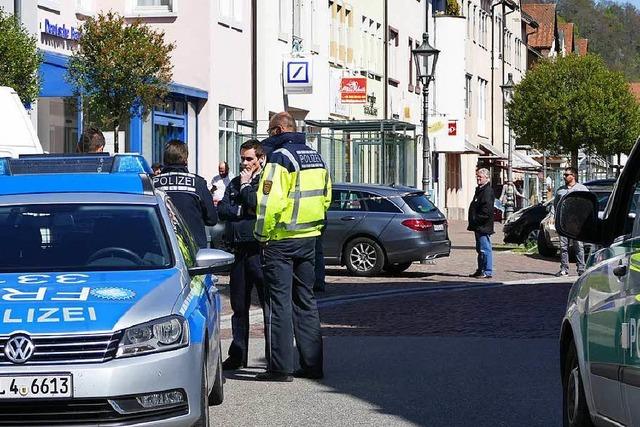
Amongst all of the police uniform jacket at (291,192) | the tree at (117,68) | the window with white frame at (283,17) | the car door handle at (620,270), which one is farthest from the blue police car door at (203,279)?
the window with white frame at (283,17)

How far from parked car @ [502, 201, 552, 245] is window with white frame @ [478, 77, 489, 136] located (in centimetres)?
3797

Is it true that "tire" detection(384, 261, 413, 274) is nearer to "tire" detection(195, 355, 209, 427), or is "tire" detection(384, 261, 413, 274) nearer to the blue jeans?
the blue jeans

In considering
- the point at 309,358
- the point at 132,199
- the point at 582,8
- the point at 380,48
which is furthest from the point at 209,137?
the point at 582,8

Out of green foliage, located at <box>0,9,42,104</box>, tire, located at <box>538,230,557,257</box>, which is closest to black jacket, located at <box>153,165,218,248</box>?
green foliage, located at <box>0,9,42,104</box>

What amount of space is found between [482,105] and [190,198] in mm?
63011

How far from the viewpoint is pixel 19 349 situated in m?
7.45

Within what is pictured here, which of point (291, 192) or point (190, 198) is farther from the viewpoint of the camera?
point (190, 198)

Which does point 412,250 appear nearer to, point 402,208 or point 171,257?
point 402,208

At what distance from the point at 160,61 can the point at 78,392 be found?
18.2 meters

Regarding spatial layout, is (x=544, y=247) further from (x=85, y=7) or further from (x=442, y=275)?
(x=85, y=7)

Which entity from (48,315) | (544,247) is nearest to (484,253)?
(544,247)

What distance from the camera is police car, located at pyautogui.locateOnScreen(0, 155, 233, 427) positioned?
24.4ft

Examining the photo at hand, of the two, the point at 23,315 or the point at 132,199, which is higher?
the point at 132,199

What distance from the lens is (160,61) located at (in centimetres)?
2520
